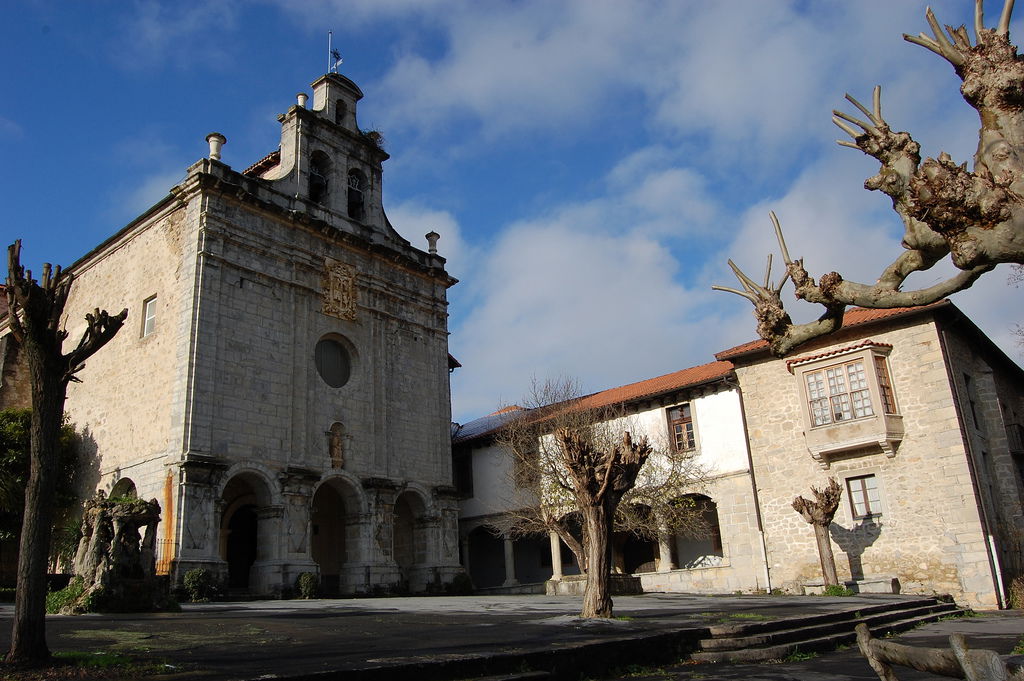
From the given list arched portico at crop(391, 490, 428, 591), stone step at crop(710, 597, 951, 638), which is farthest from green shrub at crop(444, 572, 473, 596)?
stone step at crop(710, 597, 951, 638)

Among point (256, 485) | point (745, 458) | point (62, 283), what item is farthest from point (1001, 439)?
point (62, 283)

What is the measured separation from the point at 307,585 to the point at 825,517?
14.6 metres

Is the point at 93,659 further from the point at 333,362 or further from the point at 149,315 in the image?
the point at 333,362

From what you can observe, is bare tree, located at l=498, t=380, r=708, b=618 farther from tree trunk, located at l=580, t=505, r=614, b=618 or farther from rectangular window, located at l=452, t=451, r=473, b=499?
tree trunk, located at l=580, t=505, r=614, b=618

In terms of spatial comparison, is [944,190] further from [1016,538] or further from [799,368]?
[1016,538]

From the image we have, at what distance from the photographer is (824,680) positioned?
8617 millimetres

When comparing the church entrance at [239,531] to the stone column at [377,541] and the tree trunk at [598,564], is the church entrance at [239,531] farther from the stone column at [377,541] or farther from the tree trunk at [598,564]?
the tree trunk at [598,564]

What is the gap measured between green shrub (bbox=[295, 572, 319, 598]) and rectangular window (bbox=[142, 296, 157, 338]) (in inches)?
351

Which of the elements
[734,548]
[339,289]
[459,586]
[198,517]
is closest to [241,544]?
[198,517]

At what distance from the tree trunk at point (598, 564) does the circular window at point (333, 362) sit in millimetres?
14836

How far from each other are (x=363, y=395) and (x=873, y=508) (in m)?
Result: 16.2

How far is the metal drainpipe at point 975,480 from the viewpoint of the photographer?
19.7m

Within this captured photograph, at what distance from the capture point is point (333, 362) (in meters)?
26.6

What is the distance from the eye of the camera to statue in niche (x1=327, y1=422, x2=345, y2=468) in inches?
982
